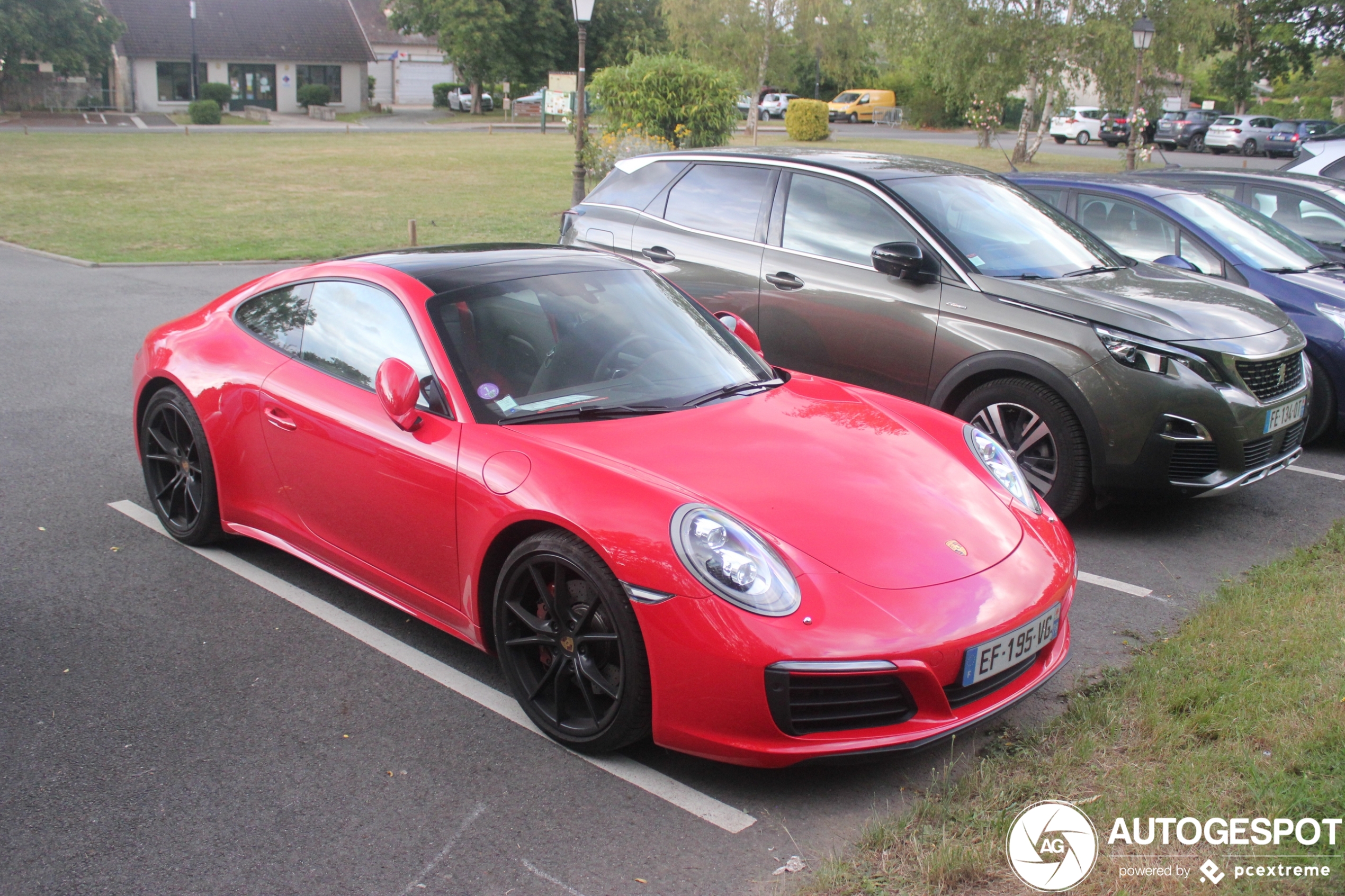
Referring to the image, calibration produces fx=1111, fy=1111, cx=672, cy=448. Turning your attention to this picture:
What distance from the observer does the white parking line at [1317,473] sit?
684cm

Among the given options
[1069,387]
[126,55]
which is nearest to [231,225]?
[1069,387]

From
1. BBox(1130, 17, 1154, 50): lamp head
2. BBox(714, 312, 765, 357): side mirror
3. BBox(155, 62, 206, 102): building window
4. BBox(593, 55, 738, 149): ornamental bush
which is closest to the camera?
BBox(714, 312, 765, 357): side mirror

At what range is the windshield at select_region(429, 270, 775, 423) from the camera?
399cm

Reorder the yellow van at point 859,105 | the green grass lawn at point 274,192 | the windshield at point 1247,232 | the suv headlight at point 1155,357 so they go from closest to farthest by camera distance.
Result: the suv headlight at point 1155,357 → the windshield at point 1247,232 → the green grass lawn at point 274,192 → the yellow van at point 859,105

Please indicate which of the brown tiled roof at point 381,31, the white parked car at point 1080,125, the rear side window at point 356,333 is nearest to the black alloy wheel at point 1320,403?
the rear side window at point 356,333

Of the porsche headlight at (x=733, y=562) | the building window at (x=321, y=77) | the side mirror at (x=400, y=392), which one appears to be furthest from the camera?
the building window at (x=321, y=77)

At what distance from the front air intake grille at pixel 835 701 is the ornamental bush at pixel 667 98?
54.7ft

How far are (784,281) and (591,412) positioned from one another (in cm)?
303

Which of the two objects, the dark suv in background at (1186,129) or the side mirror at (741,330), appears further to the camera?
the dark suv in background at (1186,129)

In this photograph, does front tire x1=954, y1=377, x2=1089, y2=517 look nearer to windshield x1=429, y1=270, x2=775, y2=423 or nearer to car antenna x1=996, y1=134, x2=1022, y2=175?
windshield x1=429, y1=270, x2=775, y2=423

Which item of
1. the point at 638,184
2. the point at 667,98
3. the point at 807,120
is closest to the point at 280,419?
the point at 638,184

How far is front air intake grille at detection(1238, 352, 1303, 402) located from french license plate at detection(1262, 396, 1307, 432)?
0.23 ft

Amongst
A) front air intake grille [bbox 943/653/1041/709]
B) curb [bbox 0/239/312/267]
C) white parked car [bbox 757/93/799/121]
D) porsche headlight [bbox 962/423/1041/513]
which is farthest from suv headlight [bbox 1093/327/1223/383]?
white parked car [bbox 757/93/799/121]

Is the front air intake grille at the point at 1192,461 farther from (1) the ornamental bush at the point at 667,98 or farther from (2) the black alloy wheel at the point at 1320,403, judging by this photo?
(1) the ornamental bush at the point at 667,98
